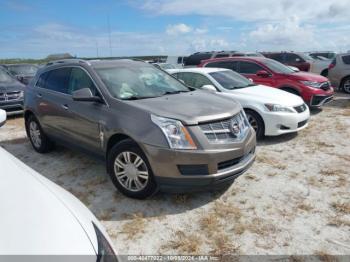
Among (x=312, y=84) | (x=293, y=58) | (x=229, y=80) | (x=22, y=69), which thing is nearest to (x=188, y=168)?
(x=229, y=80)

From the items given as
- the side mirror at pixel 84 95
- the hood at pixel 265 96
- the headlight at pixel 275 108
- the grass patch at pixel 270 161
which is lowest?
the grass patch at pixel 270 161

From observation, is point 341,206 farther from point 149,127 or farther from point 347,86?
point 347,86

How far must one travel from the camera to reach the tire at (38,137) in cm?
553

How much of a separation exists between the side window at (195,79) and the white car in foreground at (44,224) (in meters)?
5.30

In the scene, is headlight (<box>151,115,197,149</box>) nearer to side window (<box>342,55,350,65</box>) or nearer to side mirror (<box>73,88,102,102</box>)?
side mirror (<box>73,88,102,102</box>)

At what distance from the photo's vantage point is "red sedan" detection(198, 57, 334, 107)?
8273mm

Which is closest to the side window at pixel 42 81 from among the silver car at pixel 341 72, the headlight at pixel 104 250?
the headlight at pixel 104 250

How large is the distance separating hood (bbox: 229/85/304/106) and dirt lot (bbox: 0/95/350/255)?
116 centimetres

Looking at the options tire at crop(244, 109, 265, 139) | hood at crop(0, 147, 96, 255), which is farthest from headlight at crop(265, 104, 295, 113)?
hood at crop(0, 147, 96, 255)

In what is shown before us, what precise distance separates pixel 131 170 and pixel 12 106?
741 centimetres

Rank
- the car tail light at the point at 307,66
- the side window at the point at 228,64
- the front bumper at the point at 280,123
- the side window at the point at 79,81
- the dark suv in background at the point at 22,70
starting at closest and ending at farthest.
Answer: the side window at the point at 79,81 < the front bumper at the point at 280,123 < the side window at the point at 228,64 < the dark suv in background at the point at 22,70 < the car tail light at the point at 307,66

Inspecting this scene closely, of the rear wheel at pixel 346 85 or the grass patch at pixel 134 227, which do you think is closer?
the grass patch at pixel 134 227

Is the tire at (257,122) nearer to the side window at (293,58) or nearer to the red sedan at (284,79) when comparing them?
the red sedan at (284,79)

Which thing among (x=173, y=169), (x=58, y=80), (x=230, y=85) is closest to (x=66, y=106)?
(x=58, y=80)
